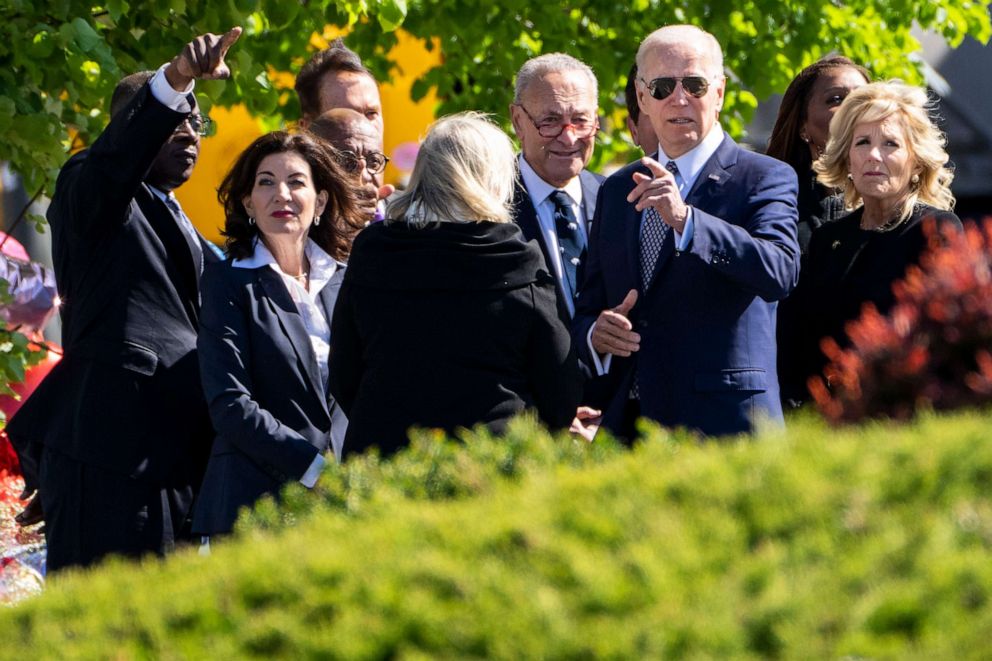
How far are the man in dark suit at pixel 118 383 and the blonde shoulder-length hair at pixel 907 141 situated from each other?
→ 2149mm

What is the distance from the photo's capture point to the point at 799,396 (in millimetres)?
5355

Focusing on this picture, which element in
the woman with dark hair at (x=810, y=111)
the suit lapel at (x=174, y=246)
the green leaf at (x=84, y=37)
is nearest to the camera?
the suit lapel at (x=174, y=246)

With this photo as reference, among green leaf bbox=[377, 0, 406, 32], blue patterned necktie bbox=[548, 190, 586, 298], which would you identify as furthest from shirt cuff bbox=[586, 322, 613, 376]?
green leaf bbox=[377, 0, 406, 32]

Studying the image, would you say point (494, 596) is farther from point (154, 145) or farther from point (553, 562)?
point (154, 145)

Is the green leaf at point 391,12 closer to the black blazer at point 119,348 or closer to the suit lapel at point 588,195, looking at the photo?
the suit lapel at point 588,195

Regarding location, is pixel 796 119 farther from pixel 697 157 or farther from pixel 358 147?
pixel 358 147

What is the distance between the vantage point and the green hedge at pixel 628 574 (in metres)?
2.27

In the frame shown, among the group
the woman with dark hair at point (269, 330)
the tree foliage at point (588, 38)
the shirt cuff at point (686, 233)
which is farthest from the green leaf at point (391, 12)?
the shirt cuff at point (686, 233)

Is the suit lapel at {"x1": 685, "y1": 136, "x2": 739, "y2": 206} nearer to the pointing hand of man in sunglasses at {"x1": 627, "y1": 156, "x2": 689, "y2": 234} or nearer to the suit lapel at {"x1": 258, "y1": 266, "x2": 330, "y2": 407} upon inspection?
the pointing hand of man in sunglasses at {"x1": 627, "y1": 156, "x2": 689, "y2": 234}

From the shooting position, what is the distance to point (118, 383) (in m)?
5.16

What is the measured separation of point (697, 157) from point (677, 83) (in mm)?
252

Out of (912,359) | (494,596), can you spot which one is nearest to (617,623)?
(494,596)

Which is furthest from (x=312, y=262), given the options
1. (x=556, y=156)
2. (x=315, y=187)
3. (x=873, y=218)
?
(x=873, y=218)

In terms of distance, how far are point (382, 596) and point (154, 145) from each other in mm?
2844
